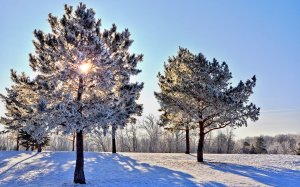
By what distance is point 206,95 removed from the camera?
2639cm

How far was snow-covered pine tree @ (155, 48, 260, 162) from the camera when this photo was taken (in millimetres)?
26327

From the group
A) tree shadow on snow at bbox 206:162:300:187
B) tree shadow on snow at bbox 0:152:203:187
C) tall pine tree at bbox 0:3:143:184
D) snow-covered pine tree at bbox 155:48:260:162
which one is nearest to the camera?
tall pine tree at bbox 0:3:143:184

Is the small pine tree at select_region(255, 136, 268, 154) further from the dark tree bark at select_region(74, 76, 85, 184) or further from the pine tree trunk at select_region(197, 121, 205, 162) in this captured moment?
the dark tree bark at select_region(74, 76, 85, 184)

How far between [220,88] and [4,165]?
18.2 m

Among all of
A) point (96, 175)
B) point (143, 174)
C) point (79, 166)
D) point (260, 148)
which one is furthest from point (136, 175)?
point (260, 148)

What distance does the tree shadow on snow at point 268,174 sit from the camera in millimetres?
19375

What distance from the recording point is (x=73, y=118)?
17.0 metres

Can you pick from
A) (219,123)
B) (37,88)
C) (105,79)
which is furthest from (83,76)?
(219,123)

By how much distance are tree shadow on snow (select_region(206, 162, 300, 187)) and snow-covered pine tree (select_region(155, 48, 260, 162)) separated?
4.07m

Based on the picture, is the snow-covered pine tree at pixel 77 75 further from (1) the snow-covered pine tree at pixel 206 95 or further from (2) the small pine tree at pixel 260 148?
(2) the small pine tree at pixel 260 148

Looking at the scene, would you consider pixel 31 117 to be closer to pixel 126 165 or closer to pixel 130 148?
pixel 126 165

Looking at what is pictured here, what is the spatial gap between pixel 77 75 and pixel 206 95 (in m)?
11.9

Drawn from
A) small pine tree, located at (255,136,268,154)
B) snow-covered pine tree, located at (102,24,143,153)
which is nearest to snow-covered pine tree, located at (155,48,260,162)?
snow-covered pine tree, located at (102,24,143,153)

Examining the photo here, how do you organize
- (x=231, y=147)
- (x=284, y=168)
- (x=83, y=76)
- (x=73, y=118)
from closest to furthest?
(x=73, y=118) < (x=83, y=76) < (x=284, y=168) < (x=231, y=147)
